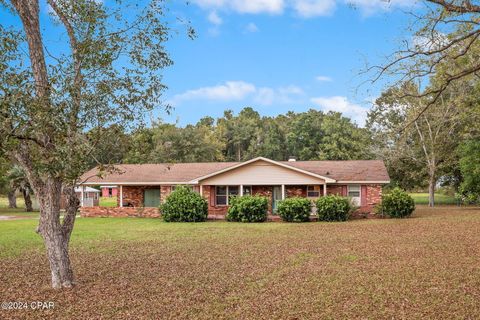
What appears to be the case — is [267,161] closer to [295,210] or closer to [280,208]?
[280,208]

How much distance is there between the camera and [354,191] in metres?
A: 27.4

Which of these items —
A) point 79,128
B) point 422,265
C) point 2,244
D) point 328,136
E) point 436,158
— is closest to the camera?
point 79,128

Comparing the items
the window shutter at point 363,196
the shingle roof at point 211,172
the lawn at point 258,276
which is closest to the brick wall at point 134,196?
the shingle roof at point 211,172

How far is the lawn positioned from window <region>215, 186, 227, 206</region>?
1146 centimetres

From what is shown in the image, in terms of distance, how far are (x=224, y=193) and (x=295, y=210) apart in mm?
6247

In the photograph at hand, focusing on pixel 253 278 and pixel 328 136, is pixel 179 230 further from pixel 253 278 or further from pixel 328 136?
pixel 328 136

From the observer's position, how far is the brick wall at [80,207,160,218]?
28.1 m

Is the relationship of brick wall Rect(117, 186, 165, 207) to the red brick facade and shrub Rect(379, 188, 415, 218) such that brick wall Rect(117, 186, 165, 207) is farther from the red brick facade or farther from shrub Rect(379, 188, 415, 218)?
shrub Rect(379, 188, 415, 218)

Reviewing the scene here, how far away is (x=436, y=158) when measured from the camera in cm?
3588

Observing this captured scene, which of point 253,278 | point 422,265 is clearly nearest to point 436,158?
point 422,265

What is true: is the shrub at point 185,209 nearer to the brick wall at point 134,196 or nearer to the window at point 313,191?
the brick wall at point 134,196

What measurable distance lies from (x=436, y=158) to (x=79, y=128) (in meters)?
32.9

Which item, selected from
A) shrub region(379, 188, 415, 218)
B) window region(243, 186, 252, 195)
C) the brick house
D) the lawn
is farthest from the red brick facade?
the lawn

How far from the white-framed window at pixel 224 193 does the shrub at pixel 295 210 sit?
5.14 meters
